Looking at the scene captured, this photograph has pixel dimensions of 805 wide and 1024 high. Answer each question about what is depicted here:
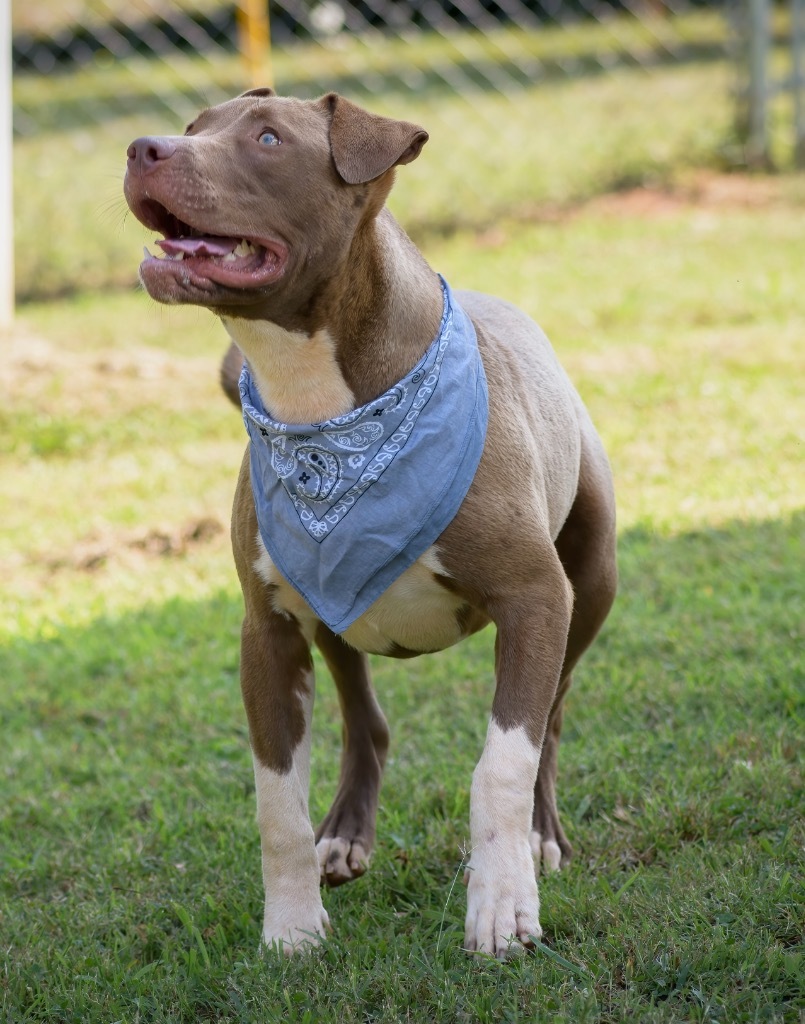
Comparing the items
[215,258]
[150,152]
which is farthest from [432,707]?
[150,152]

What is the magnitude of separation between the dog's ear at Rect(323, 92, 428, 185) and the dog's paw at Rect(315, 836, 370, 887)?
1811mm

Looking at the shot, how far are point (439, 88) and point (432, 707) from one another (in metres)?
11.6

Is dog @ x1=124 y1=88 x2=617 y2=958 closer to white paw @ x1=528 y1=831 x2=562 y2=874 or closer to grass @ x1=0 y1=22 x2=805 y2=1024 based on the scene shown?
white paw @ x1=528 y1=831 x2=562 y2=874


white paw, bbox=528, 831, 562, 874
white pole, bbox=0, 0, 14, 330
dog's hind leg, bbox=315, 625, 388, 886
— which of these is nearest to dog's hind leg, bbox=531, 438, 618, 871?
white paw, bbox=528, 831, 562, 874

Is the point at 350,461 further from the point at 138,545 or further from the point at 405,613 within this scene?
the point at 138,545

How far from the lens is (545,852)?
12.9 ft

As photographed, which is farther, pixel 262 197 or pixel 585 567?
pixel 585 567

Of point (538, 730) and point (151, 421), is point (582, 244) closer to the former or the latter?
point (151, 421)

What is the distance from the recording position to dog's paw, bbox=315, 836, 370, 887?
3939mm

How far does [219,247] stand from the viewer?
3357 mm

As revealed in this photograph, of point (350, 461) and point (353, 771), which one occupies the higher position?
point (350, 461)

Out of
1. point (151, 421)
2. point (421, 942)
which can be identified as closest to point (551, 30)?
point (151, 421)

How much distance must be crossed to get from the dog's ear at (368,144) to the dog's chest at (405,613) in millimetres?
944

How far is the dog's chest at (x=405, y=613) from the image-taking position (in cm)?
358
